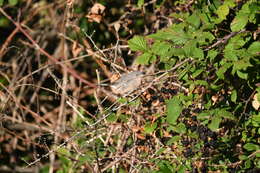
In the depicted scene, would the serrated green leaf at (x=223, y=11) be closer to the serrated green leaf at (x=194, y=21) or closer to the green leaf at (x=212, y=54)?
the serrated green leaf at (x=194, y=21)

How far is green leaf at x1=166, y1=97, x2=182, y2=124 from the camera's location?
2.31m

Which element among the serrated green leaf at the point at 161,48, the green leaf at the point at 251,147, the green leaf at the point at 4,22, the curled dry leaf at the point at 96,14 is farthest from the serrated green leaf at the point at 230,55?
the green leaf at the point at 4,22

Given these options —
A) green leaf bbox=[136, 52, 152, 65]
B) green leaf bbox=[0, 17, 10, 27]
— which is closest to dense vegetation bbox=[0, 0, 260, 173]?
green leaf bbox=[136, 52, 152, 65]

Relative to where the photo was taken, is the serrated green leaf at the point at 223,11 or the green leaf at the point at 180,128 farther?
the serrated green leaf at the point at 223,11

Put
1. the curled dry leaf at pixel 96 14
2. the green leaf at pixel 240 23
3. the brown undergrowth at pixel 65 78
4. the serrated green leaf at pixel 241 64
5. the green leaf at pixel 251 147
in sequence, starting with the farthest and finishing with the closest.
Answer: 1. the curled dry leaf at pixel 96 14
2. the brown undergrowth at pixel 65 78
3. the green leaf at pixel 251 147
4. the green leaf at pixel 240 23
5. the serrated green leaf at pixel 241 64

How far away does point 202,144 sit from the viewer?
2637mm

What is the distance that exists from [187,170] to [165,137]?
34cm

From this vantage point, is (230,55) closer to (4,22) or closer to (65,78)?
(65,78)

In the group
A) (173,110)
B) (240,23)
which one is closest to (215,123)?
(173,110)

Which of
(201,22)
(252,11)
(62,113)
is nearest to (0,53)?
(62,113)

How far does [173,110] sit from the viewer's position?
7.68ft

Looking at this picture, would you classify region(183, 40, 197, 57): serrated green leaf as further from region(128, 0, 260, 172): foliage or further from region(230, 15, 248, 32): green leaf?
region(230, 15, 248, 32): green leaf

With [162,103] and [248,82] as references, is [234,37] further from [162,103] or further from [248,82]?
[162,103]

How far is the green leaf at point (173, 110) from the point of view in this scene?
7.58 ft
